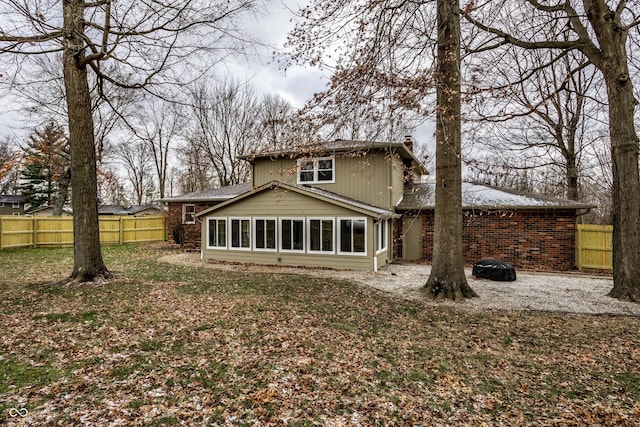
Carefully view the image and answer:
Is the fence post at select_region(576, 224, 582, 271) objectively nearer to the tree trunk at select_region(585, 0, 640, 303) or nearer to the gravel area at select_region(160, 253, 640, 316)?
the gravel area at select_region(160, 253, 640, 316)

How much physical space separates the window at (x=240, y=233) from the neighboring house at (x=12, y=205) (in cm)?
4376

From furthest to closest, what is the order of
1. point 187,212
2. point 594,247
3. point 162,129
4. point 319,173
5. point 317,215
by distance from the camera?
point 162,129
point 187,212
point 319,173
point 317,215
point 594,247

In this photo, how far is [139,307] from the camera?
6.30 metres

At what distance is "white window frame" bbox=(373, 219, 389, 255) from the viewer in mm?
11913

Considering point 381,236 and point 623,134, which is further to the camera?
point 381,236

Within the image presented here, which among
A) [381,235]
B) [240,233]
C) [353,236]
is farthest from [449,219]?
[240,233]

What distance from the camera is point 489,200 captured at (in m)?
13.2

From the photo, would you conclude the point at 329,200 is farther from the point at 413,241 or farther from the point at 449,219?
the point at 449,219

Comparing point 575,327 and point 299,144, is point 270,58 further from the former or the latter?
point 575,327

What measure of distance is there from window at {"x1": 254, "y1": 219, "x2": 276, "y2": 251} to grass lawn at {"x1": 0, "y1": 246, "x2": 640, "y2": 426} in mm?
5812

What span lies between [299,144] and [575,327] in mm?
6352

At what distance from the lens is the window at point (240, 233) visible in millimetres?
13500

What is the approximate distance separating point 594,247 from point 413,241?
6.17 metres

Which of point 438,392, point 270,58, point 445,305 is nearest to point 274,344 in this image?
point 438,392
